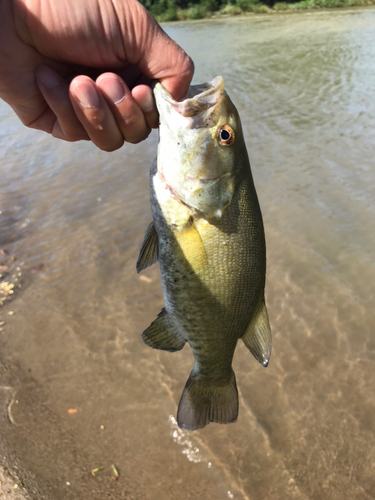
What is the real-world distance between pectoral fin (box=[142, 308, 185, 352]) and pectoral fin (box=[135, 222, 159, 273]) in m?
0.35

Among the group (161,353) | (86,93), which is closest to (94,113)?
(86,93)

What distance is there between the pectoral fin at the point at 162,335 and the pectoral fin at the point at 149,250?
35 centimetres

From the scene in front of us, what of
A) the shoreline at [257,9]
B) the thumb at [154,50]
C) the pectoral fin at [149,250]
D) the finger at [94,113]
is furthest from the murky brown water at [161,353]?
the shoreline at [257,9]

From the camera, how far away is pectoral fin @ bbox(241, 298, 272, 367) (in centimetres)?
222

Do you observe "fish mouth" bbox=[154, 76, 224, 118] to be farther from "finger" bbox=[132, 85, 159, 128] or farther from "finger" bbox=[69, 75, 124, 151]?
"finger" bbox=[69, 75, 124, 151]

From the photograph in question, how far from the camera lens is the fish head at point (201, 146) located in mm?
1994

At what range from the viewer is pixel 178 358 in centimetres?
443

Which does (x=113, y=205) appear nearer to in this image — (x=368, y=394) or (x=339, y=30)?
(x=368, y=394)

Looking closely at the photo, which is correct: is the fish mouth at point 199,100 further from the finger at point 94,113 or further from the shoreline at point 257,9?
the shoreline at point 257,9

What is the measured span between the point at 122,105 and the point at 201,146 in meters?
0.49

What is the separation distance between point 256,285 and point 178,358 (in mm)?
2514

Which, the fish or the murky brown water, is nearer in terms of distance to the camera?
the fish

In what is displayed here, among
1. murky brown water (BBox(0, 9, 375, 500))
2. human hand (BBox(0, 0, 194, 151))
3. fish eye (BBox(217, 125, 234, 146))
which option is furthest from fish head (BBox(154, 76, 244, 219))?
murky brown water (BBox(0, 9, 375, 500))

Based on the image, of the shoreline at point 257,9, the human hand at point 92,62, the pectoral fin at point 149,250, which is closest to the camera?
the human hand at point 92,62
